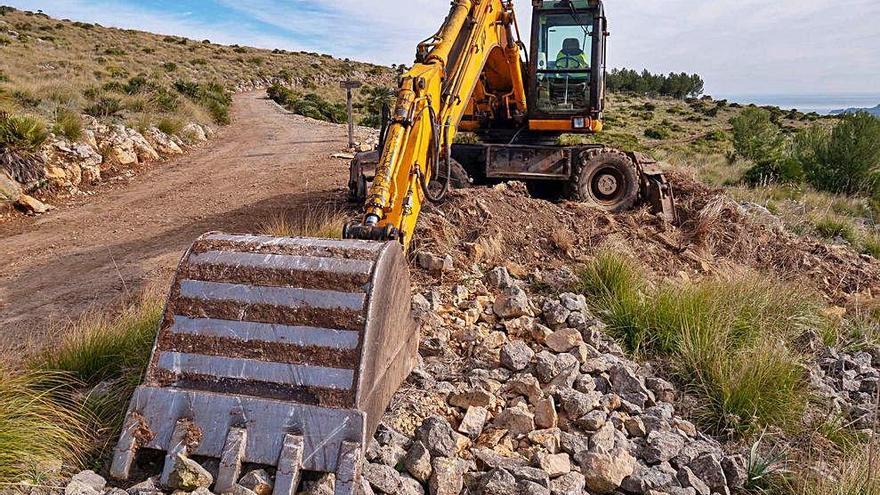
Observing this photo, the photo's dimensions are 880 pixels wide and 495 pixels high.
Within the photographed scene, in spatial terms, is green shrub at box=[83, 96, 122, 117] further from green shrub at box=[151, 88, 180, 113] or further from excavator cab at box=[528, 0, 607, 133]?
excavator cab at box=[528, 0, 607, 133]

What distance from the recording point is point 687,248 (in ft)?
26.1

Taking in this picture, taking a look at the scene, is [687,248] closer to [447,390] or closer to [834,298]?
[834,298]

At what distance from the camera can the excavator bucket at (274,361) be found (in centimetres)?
287

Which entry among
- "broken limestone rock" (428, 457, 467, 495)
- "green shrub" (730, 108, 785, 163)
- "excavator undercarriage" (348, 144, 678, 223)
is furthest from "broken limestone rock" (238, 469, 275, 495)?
"green shrub" (730, 108, 785, 163)

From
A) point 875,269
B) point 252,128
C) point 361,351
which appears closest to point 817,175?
point 875,269

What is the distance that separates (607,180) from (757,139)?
16437 mm

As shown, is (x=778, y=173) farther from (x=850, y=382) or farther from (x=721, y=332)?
(x=721, y=332)

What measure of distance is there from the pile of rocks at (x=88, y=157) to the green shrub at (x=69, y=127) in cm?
14

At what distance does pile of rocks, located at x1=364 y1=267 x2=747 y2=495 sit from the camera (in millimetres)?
3090

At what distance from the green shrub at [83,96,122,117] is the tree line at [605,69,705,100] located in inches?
2008

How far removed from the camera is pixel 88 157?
12.7 meters

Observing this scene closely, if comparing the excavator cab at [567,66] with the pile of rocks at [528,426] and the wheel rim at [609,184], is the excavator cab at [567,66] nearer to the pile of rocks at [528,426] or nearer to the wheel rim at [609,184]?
the wheel rim at [609,184]

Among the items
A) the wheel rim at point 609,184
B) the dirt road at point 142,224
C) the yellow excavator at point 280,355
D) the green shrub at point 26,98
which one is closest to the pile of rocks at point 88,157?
the dirt road at point 142,224

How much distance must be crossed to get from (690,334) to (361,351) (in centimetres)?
286
